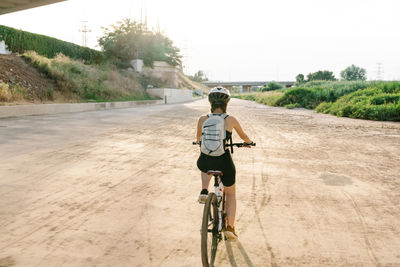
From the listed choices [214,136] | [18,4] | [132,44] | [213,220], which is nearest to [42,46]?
[18,4]

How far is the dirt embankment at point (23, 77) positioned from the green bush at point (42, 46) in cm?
218

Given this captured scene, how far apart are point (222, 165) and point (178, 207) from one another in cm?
164

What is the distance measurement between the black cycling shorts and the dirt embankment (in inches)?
772

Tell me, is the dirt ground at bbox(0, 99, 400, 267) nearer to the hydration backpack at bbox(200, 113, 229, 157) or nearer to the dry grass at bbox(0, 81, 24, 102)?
the hydration backpack at bbox(200, 113, 229, 157)

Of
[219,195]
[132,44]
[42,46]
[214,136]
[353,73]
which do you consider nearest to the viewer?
[214,136]

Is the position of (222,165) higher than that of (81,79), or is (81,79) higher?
(81,79)

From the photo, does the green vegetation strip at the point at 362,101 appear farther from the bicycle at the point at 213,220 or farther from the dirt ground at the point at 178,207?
the bicycle at the point at 213,220

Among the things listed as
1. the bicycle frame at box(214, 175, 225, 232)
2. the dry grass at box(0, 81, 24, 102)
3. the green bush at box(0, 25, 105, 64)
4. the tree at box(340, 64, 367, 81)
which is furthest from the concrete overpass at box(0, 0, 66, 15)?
the tree at box(340, 64, 367, 81)

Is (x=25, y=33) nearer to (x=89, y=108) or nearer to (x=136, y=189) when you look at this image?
(x=89, y=108)

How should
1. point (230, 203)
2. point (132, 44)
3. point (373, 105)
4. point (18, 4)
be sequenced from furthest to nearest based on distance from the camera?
point (132, 44), point (18, 4), point (373, 105), point (230, 203)

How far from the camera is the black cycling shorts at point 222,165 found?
11.2 ft

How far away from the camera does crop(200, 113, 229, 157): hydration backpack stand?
10.9 feet

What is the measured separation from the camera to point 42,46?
98.4 ft

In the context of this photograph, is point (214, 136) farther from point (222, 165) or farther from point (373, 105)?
point (373, 105)
